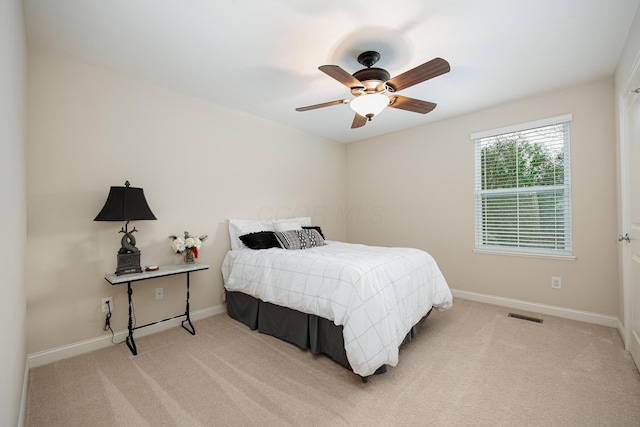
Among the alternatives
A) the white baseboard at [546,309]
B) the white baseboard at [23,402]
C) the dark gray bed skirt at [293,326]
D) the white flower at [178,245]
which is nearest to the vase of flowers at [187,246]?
the white flower at [178,245]

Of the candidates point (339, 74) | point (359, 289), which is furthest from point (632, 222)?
point (339, 74)

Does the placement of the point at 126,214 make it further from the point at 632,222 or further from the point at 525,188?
the point at 525,188

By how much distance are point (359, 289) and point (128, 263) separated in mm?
2044

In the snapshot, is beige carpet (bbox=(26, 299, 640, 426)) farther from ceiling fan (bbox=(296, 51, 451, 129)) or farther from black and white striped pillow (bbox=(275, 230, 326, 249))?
ceiling fan (bbox=(296, 51, 451, 129))

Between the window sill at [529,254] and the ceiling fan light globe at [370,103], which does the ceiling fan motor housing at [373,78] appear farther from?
the window sill at [529,254]

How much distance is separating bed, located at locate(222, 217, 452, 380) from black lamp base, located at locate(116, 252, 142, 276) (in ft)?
3.16

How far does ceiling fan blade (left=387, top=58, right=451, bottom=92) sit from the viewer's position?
1.92 m

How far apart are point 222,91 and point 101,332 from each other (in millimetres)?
2629

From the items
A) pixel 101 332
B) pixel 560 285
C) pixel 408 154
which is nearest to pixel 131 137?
pixel 101 332

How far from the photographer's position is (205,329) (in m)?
2.98

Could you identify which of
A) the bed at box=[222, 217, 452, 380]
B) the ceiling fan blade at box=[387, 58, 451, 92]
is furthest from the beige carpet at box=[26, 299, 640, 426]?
the ceiling fan blade at box=[387, 58, 451, 92]

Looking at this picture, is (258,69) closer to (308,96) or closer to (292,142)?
(308,96)

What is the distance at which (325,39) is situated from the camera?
218 centimetres

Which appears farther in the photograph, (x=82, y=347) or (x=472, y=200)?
(x=472, y=200)
